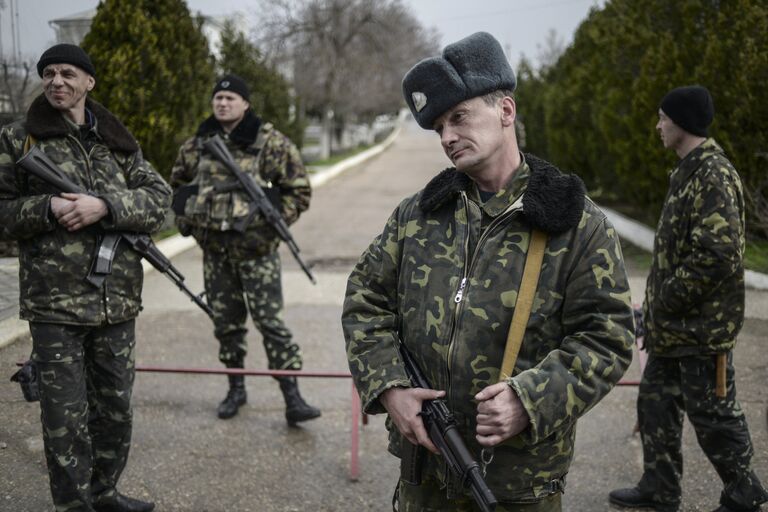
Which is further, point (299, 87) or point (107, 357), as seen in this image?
point (299, 87)

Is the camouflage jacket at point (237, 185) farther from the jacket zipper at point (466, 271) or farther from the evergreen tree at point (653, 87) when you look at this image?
the evergreen tree at point (653, 87)

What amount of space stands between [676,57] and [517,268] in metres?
8.89

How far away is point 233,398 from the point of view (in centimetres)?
485

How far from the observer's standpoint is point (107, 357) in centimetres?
325

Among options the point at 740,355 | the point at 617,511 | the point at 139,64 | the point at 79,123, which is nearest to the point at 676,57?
the point at 740,355

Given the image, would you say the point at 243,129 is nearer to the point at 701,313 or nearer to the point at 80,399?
the point at 80,399

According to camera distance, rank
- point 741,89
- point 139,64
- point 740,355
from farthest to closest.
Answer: point 139,64, point 741,89, point 740,355

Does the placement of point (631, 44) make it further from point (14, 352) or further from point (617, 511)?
point (14, 352)

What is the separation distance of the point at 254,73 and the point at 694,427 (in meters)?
18.0

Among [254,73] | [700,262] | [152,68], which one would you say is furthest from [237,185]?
[254,73]

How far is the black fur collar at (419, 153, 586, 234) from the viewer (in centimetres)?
197

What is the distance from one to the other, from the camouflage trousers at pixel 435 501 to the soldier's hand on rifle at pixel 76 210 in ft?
5.71

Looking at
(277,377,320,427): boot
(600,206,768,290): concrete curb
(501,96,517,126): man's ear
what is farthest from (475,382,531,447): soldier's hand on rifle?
(600,206,768,290): concrete curb

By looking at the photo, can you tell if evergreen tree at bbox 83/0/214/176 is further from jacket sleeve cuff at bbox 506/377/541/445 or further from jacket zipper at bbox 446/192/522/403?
jacket sleeve cuff at bbox 506/377/541/445
